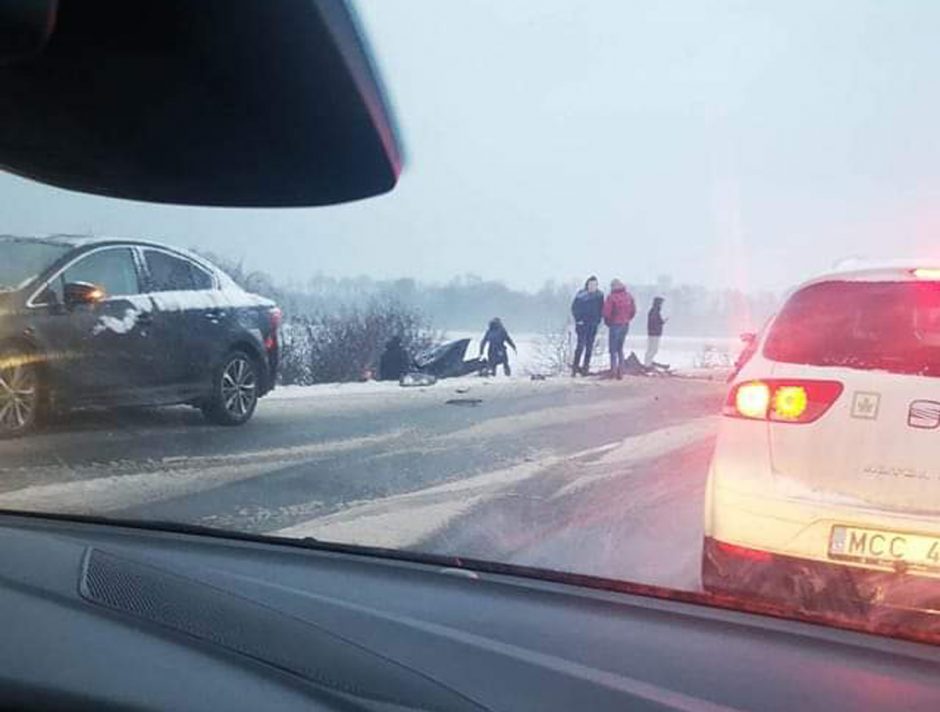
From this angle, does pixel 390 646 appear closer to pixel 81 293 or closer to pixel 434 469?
pixel 434 469

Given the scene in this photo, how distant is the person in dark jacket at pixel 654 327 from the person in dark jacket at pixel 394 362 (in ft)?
3.61

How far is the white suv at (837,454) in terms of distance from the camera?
3588 mm

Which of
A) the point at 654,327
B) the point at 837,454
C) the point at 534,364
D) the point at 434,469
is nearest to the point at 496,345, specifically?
the point at 534,364

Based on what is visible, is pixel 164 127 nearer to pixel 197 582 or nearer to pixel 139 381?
pixel 197 582

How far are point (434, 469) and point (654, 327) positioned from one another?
3.65ft

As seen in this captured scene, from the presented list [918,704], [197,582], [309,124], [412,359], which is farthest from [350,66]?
[412,359]

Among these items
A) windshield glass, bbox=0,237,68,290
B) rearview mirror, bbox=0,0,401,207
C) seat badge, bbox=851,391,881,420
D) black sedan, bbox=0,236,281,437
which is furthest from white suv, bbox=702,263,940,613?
windshield glass, bbox=0,237,68,290

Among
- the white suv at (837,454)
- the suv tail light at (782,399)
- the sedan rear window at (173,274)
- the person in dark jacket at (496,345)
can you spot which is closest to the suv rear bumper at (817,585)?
the white suv at (837,454)

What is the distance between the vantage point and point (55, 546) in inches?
127

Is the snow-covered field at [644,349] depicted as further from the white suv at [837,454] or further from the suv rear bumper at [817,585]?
the suv rear bumper at [817,585]

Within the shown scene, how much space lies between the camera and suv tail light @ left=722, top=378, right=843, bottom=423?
3881 mm

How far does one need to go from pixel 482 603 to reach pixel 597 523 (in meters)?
0.92

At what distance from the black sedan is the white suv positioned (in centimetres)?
230

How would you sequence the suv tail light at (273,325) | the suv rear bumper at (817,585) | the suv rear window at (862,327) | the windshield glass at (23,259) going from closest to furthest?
the suv rear bumper at (817,585)
the suv rear window at (862,327)
the windshield glass at (23,259)
the suv tail light at (273,325)
